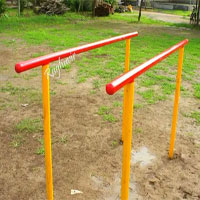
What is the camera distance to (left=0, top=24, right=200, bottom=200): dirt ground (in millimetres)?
2293

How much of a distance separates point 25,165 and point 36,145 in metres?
0.33

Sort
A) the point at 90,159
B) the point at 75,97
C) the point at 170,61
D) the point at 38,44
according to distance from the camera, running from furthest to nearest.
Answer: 1. the point at 38,44
2. the point at 170,61
3. the point at 75,97
4. the point at 90,159

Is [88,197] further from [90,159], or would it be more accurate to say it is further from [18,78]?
[18,78]

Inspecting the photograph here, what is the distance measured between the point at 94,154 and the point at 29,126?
0.86 metres

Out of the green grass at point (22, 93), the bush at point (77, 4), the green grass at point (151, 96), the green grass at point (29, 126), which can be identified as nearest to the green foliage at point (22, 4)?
the bush at point (77, 4)

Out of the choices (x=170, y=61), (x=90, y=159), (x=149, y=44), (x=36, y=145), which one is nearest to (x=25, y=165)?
(x=36, y=145)

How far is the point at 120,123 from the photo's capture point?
3383mm

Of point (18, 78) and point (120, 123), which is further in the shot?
point (18, 78)

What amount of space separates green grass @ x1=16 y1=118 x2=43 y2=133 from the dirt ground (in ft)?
0.20

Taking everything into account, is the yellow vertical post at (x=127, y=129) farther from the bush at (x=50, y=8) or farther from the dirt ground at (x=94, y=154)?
the bush at (x=50, y=8)

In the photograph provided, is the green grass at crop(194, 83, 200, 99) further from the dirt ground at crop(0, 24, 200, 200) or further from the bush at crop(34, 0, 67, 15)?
the bush at crop(34, 0, 67, 15)

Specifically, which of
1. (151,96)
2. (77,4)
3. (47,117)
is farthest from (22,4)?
(47,117)

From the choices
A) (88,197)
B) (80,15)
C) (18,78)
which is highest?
(80,15)

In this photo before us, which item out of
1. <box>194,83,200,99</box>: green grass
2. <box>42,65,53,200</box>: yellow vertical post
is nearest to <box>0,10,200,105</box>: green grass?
<box>194,83,200,99</box>: green grass
